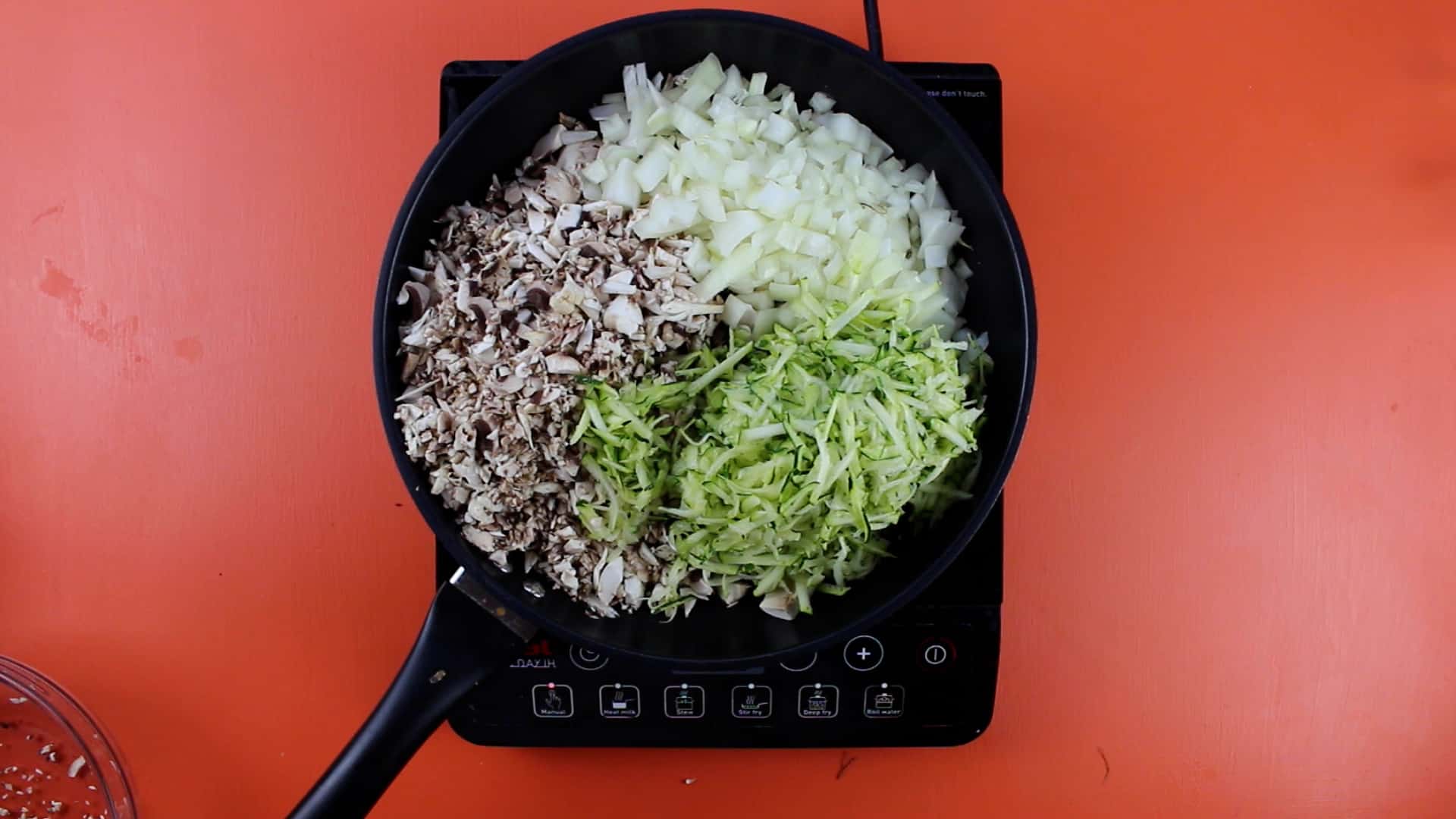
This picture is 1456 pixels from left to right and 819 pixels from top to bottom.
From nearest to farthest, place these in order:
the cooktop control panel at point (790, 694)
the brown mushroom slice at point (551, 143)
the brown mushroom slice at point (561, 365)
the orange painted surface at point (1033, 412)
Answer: the brown mushroom slice at point (561, 365) → the brown mushroom slice at point (551, 143) → the cooktop control panel at point (790, 694) → the orange painted surface at point (1033, 412)

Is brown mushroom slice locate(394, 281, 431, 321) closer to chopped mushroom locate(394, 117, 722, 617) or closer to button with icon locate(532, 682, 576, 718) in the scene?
chopped mushroom locate(394, 117, 722, 617)

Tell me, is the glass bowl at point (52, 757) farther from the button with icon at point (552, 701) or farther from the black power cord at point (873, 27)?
the black power cord at point (873, 27)

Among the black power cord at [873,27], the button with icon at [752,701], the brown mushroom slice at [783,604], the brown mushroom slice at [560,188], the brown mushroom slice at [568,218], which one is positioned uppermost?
the black power cord at [873,27]

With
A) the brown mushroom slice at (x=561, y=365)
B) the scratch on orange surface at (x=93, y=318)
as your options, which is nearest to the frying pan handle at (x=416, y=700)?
the brown mushroom slice at (x=561, y=365)

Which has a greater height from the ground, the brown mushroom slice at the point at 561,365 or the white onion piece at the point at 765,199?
the white onion piece at the point at 765,199

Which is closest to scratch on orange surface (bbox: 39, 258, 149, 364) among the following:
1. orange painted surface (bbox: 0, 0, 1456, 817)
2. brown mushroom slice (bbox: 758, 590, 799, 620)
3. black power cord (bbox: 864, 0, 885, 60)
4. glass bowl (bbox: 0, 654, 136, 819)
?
orange painted surface (bbox: 0, 0, 1456, 817)

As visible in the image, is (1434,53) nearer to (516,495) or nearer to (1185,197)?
(1185,197)
